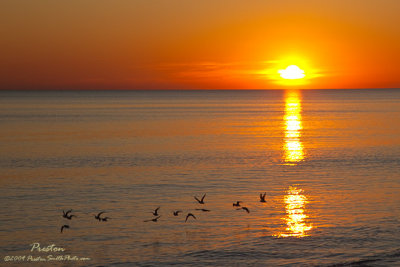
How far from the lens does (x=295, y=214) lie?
116 feet

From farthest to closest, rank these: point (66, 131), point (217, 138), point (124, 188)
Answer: point (66, 131) < point (217, 138) < point (124, 188)

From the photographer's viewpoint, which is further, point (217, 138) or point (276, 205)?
point (217, 138)

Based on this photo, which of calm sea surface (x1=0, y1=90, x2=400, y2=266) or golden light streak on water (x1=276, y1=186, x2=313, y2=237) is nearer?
calm sea surface (x1=0, y1=90, x2=400, y2=266)

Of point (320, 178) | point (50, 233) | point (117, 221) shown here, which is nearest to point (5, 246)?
point (50, 233)

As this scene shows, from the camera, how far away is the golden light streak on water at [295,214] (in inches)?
1234

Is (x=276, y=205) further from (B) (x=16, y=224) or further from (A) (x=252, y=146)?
(A) (x=252, y=146)

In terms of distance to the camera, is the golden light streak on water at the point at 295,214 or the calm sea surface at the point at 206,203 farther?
the golden light streak on water at the point at 295,214

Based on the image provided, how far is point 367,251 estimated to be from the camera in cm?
2778

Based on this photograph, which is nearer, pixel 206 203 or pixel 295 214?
pixel 295 214

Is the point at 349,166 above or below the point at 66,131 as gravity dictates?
below

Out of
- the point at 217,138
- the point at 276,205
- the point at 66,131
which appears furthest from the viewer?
the point at 66,131

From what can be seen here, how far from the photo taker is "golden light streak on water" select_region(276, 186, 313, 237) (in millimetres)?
31344

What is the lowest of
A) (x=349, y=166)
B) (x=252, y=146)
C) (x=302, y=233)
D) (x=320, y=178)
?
(x=302, y=233)

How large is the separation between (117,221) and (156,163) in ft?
79.5
